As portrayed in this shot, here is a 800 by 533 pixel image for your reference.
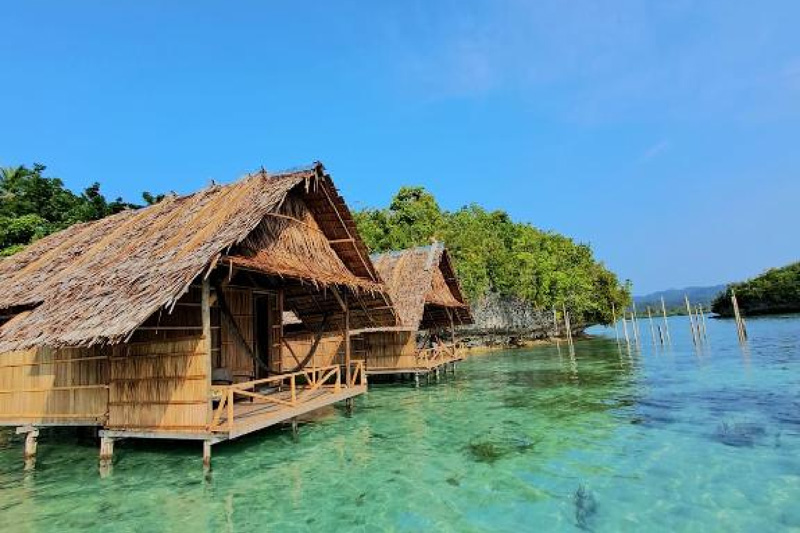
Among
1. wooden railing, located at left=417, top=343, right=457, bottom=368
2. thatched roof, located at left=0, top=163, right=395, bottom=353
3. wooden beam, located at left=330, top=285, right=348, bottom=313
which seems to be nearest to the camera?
thatched roof, located at left=0, top=163, right=395, bottom=353

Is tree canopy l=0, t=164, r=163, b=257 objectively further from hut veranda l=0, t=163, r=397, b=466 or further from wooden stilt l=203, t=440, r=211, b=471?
wooden stilt l=203, t=440, r=211, b=471

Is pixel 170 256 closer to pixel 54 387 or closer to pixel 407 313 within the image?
pixel 54 387

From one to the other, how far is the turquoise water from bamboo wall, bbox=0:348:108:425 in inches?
32.4

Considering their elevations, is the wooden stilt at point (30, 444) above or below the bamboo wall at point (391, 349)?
below

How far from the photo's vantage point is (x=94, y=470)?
799 centimetres

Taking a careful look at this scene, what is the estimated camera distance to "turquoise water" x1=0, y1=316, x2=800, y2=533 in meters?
5.68

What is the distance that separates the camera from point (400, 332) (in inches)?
692

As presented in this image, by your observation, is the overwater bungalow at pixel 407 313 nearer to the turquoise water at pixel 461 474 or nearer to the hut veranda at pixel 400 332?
the hut veranda at pixel 400 332

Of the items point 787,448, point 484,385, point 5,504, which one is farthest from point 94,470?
point 484,385

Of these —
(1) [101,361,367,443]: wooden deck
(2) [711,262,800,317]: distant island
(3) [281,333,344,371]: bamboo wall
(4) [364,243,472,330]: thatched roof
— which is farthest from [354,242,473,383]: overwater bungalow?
(2) [711,262,800,317]: distant island

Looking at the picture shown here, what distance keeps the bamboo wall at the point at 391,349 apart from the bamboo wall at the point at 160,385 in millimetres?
10585

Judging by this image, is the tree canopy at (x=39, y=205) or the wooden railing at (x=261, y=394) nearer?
the wooden railing at (x=261, y=394)

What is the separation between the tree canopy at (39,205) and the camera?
2138cm

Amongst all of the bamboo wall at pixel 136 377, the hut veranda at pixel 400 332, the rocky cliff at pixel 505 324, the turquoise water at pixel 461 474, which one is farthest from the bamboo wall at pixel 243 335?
the rocky cliff at pixel 505 324
